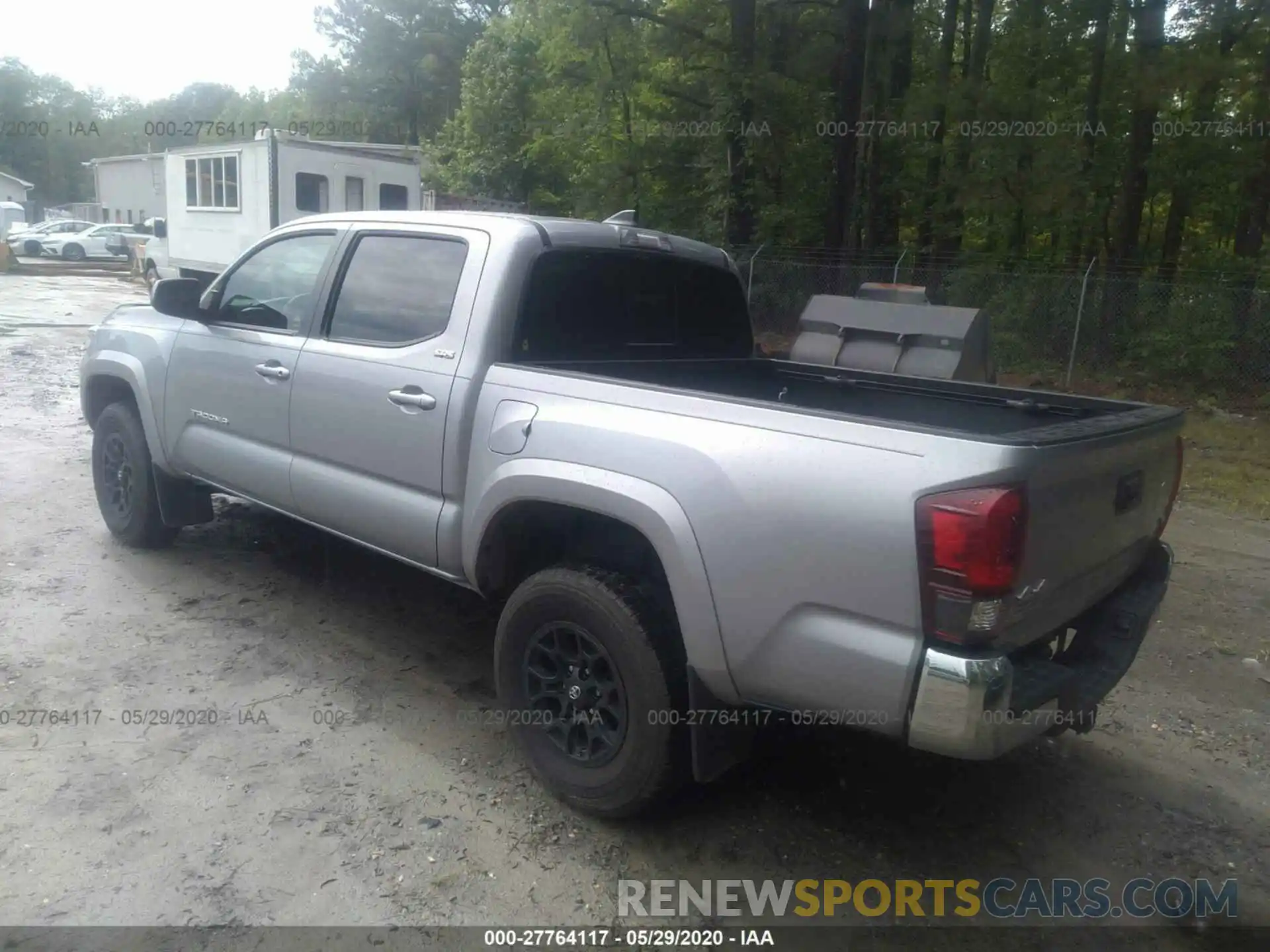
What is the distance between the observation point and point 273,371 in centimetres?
447

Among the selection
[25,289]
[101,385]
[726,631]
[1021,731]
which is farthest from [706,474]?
[25,289]

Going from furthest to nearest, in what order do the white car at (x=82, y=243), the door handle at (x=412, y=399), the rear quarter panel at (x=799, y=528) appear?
the white car at (x=82, y=243)
the door handle at (x=412, y=399)
the rear quarter panel at (x=799, y=528)

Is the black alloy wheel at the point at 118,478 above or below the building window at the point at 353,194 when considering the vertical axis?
below

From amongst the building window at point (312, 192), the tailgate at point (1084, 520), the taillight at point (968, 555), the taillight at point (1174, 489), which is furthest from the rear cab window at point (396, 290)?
the building window at point (312, 192)

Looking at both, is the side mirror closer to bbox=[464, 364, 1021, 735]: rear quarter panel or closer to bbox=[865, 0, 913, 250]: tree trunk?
bbox=[464, 364, 1021, 735]: rear quarter panel

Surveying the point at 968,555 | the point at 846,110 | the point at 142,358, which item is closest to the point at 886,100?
the point at 846,110

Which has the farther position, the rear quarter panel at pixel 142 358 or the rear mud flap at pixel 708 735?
the rear quarter panel at pixel 142 358

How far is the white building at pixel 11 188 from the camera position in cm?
5753

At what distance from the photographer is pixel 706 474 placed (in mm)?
2885

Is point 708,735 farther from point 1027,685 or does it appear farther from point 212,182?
point 212,182

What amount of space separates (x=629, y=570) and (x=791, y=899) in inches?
44.8

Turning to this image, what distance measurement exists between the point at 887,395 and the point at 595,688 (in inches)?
72.6

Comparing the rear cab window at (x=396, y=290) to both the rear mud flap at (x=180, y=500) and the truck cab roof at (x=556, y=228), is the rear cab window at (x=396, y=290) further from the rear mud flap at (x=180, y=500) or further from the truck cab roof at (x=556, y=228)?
the rear mud flap at (x=180, y=500)

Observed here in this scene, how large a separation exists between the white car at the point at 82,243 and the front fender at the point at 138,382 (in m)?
35.9
